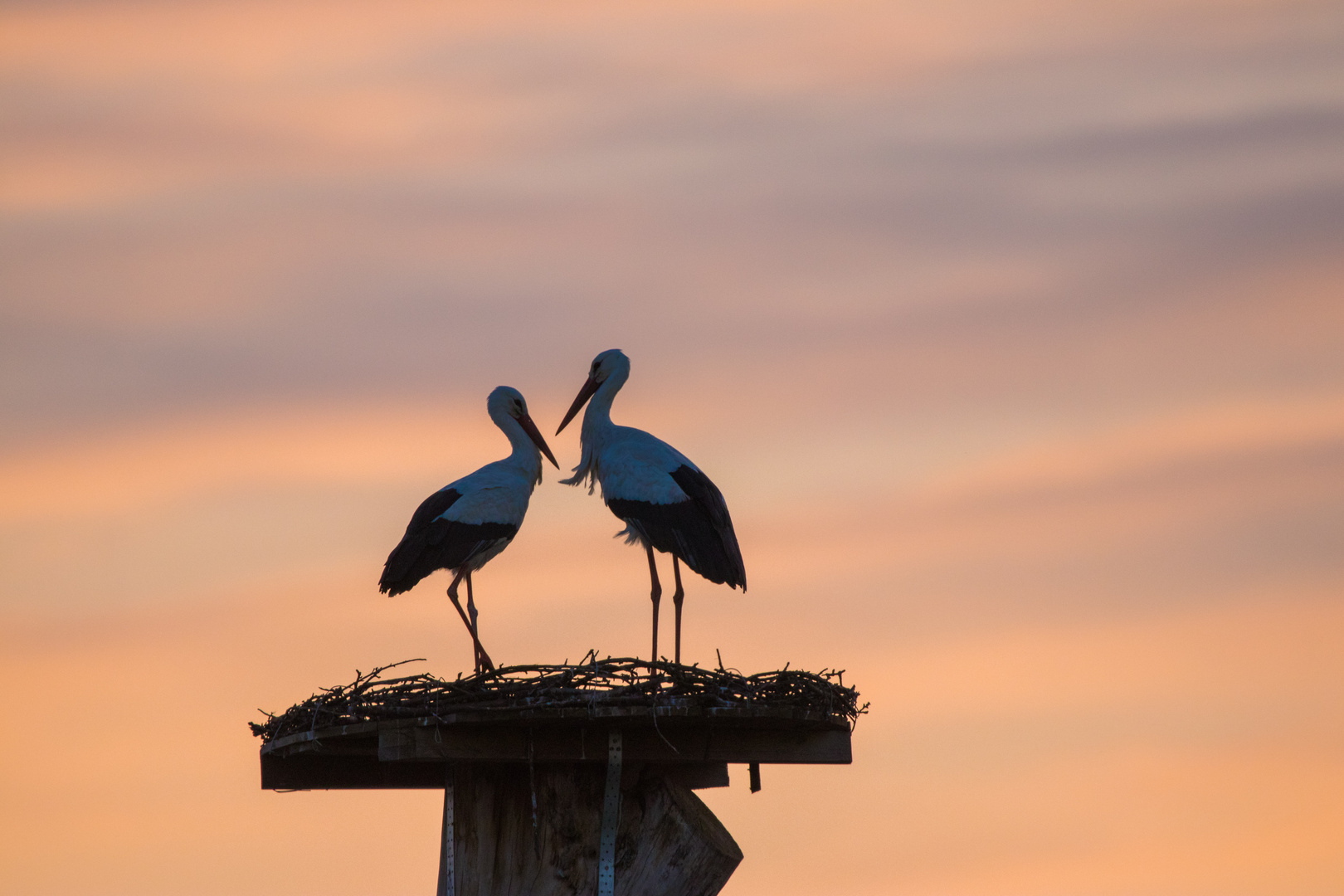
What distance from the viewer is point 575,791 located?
7.34m

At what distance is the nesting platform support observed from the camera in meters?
7.09


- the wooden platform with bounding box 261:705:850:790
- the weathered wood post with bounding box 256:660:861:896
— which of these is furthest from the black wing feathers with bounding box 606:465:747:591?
the weathered wood post with bounding box 256:660:861:896

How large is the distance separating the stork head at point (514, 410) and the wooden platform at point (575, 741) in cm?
439

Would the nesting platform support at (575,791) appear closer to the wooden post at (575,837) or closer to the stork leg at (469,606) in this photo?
the wooden post at (575,837)

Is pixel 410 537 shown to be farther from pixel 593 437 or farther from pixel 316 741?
pixel 316 741

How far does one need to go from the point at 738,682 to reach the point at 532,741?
0.95 meters

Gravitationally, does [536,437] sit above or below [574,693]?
above

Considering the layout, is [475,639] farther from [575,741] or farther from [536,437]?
[575,741]

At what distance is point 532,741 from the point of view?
7.23 metres

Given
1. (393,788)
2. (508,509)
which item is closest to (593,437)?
(508,509)

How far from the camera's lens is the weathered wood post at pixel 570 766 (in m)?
7.09

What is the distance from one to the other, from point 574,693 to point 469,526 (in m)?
4.00

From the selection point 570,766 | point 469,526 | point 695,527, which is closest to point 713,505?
point 695,527

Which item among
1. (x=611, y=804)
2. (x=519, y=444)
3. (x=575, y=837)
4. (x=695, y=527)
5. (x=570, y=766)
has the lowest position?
(x=575, y=837)
